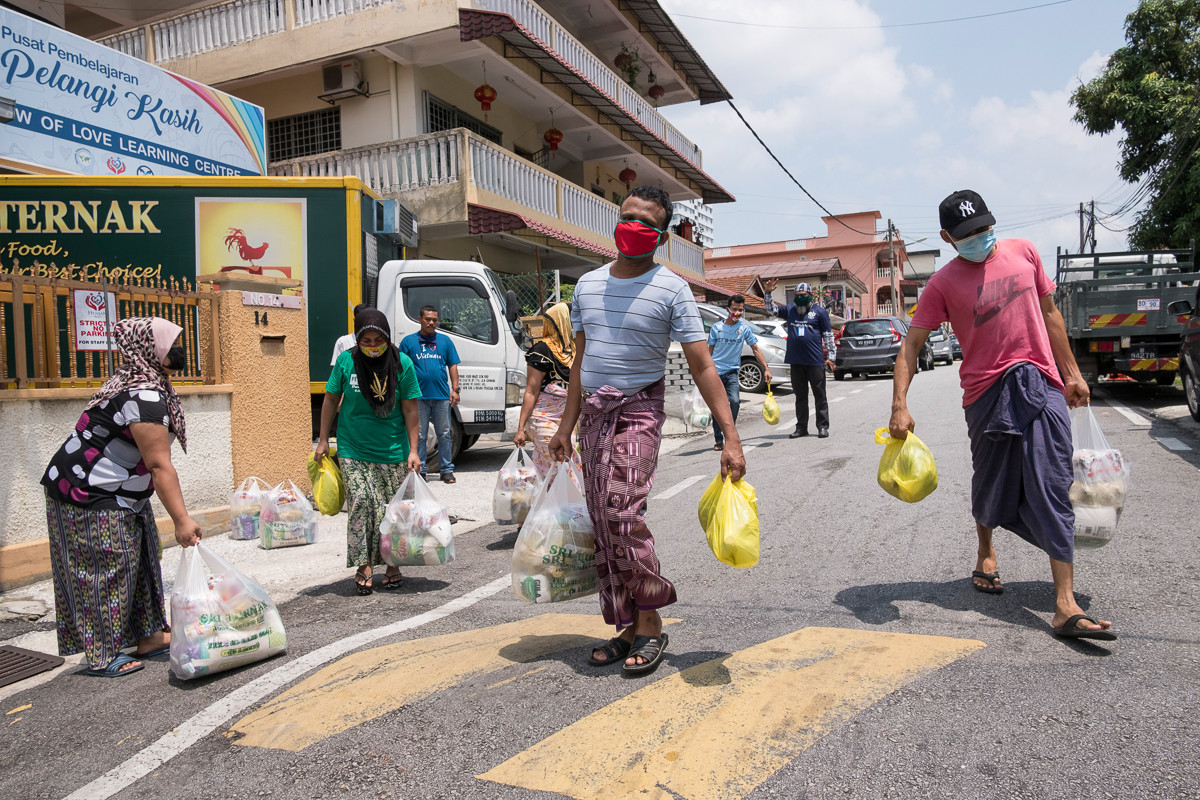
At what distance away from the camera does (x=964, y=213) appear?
386 cm

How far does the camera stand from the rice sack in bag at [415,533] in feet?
15.9

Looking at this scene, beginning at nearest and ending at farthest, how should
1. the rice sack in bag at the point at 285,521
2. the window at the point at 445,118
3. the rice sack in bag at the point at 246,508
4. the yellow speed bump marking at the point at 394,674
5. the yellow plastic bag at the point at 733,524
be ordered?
the yellow speed bump marking at the point at 394,674 → the yellow plastic bag at the point at 733,524 → the rice sack in bag at the point at 285,521 → the rice sack in bag at the point at 246,508 → the window at the point at 445,118

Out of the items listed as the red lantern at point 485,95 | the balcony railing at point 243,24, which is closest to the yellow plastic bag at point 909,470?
the balcony railing at point 243,24

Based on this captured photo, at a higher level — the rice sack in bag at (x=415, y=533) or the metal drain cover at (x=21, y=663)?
the rice sack in bag at (x=415, y=533)

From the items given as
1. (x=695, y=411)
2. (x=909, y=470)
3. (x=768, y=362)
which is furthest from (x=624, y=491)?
(x=768, y=362)

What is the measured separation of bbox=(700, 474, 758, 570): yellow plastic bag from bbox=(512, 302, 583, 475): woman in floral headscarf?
2.31m

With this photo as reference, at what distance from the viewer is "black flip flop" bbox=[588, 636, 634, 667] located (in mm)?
3527

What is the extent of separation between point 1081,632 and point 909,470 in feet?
3.14

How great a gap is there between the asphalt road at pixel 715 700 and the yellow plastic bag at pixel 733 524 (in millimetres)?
481

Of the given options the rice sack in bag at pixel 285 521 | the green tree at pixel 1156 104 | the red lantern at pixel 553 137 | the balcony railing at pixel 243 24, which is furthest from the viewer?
the green tree at pixel 1156 104

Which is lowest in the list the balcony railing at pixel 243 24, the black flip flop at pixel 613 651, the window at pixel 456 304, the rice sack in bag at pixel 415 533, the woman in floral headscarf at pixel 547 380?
the black flip flop at pixel 613 651

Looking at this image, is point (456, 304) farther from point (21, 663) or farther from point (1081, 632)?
point (1081, 632)

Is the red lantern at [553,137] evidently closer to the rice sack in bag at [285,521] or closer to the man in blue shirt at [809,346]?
the man in blue shirt at [809,346]

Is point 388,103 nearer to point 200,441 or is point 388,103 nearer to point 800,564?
point 200,441
